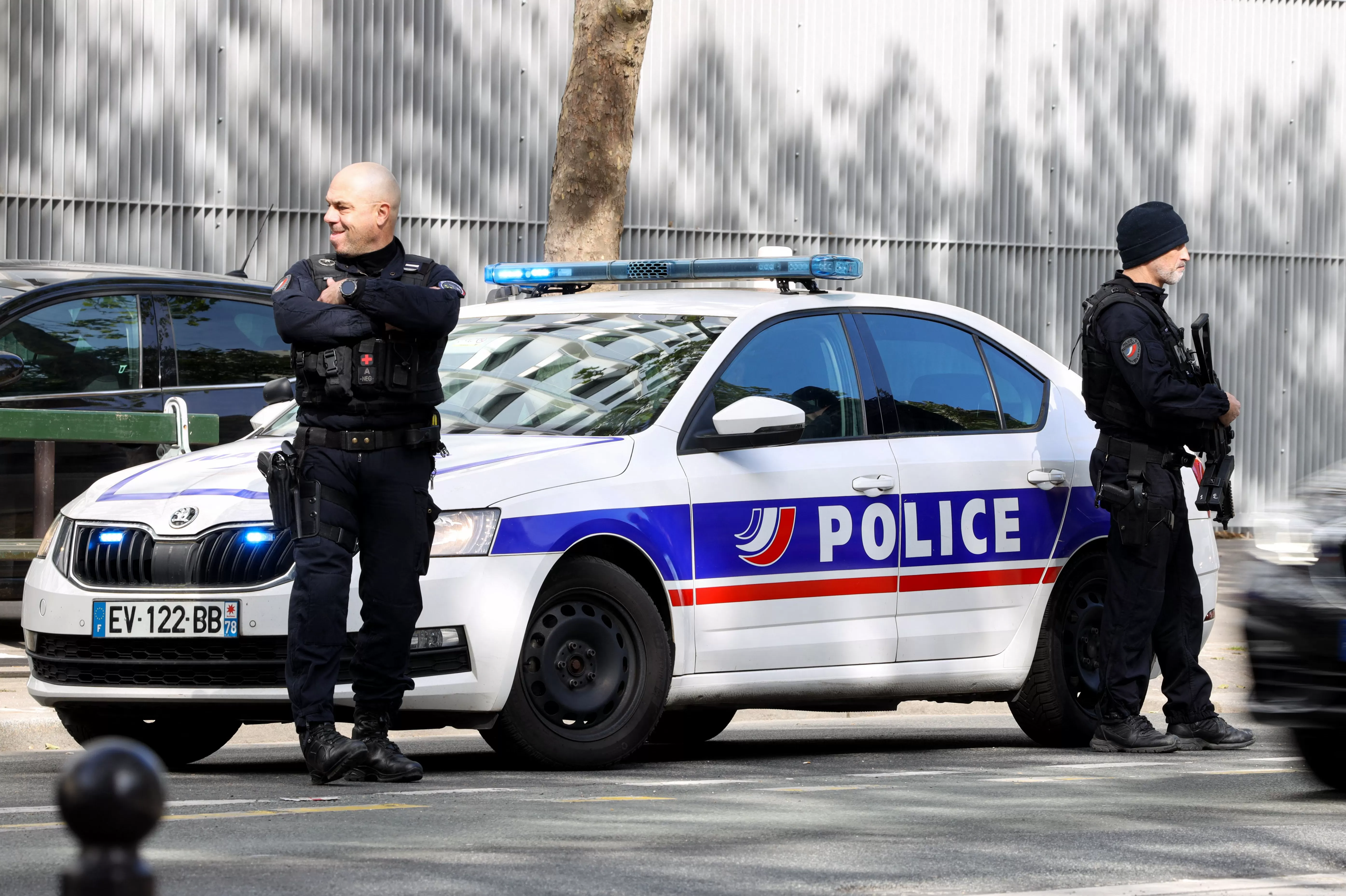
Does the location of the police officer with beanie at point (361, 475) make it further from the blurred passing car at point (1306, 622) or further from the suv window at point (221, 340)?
the suv window at point (221, 340)

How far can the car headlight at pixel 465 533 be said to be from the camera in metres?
6.66

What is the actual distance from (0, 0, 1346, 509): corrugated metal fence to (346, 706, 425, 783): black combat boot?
37.3 feet

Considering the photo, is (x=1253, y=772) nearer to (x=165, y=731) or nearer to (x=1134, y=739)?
(x=1134, y=739)

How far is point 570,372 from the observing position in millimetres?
7434

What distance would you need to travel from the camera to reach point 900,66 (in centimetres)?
2048

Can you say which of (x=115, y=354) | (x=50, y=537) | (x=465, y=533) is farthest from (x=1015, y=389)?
(x=115, y=354)

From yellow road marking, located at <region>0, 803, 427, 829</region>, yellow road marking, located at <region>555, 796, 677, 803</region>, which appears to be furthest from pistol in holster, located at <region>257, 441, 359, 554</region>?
yellow road marking, located at <region>555, 796, 677, 803</region>

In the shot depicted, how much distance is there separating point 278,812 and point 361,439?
1.17m

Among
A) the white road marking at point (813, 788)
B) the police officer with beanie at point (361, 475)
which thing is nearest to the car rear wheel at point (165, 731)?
the police officer with beanie at point (361, 475)

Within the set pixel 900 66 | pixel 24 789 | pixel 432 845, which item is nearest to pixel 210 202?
pixel 900 66

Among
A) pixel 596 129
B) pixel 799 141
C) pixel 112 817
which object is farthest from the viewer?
pixel 799 141

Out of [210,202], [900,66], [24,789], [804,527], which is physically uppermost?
[900,66]

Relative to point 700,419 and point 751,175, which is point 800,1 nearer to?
point 751,175

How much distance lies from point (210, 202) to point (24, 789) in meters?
11.7
